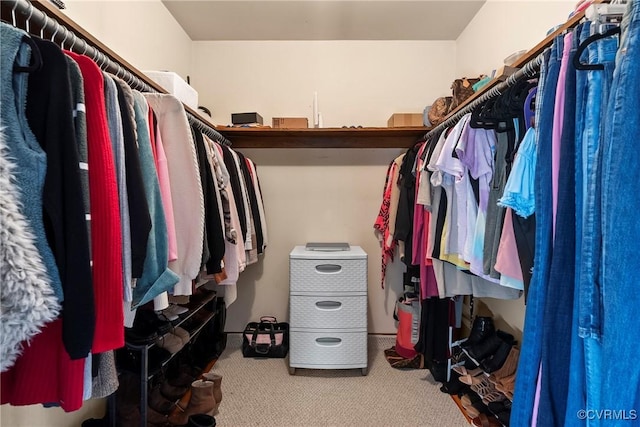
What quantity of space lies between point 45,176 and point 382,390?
185 cm

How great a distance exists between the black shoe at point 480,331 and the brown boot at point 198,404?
1.31 meters

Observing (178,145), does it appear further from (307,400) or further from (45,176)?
(307,400)

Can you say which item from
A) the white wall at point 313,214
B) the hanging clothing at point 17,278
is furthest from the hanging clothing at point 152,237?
the white wall at point 313,214

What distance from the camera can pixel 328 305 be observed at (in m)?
2.00

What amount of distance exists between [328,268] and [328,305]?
225mm

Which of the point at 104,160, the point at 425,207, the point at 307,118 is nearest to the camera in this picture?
the point at 104,160

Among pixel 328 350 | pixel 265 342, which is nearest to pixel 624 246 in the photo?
pixel 328 350

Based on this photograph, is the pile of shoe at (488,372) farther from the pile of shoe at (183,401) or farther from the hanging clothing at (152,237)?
the hanging clothing at (152,237)

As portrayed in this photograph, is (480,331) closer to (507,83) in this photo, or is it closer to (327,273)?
(327,273)

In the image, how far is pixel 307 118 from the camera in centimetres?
243

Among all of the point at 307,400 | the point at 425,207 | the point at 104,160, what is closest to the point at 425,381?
the point at 307,400

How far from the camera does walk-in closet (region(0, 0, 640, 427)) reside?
0.59 meters

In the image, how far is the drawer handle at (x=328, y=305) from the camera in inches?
78.1

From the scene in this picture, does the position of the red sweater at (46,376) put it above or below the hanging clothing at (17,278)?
below
